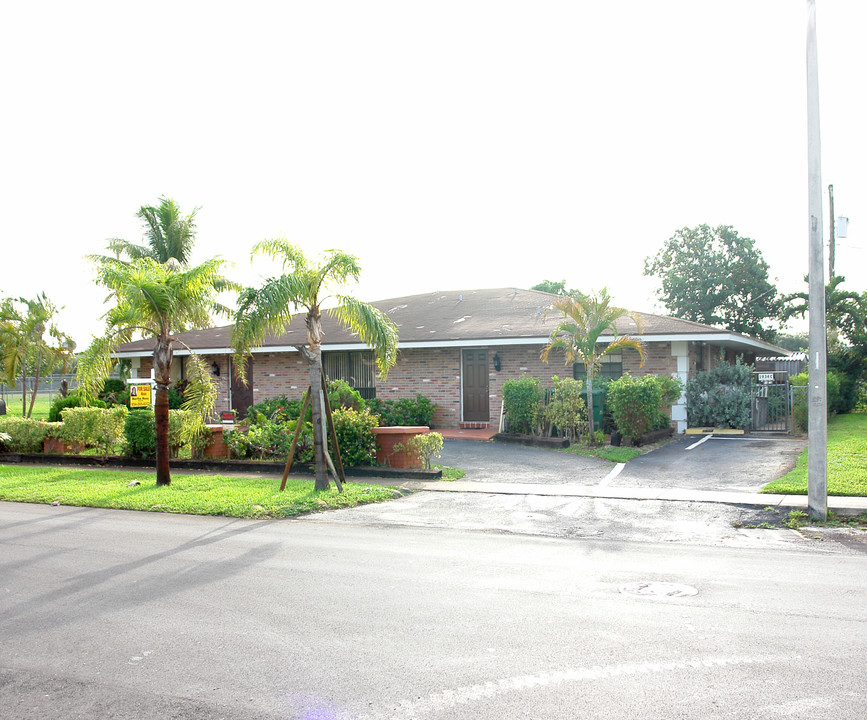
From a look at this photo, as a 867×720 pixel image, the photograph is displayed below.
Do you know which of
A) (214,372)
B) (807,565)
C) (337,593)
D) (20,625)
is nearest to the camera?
(20,625)

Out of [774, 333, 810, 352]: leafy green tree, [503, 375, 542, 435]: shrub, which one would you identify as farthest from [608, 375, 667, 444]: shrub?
Answer: [774, 333, 810, 352]: leafy green tree

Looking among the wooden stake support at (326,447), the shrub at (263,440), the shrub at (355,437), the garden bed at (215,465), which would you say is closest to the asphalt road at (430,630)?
the wooden stake support at (326,447)

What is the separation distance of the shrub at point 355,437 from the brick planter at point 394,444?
140mm

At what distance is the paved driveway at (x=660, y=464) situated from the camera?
12297 mm

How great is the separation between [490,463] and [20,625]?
1029cm

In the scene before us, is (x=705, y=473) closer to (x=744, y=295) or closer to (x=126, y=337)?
(x=126, y=337)

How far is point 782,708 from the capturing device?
3807 millimetres

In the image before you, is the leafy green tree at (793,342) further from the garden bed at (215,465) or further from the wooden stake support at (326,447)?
the wooden stake support at (326,447)

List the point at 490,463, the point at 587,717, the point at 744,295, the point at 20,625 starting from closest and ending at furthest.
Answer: the point at 587,717
the point at 20,625
the point at 490,463
the point at 744,295

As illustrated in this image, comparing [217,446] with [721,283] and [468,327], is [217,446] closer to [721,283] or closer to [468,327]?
[468,327]

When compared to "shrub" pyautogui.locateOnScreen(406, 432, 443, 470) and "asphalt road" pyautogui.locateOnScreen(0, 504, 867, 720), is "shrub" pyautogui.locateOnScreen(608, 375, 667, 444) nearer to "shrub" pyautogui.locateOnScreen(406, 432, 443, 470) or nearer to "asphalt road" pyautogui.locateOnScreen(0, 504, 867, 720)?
"shrub" pyautogui.locateOnScreen(406, 432, 443, 470)

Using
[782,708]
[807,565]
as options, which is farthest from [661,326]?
[782,708]

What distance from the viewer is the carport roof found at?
18.8 metres

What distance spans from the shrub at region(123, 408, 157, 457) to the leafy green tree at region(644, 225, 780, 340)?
32.5 meters
